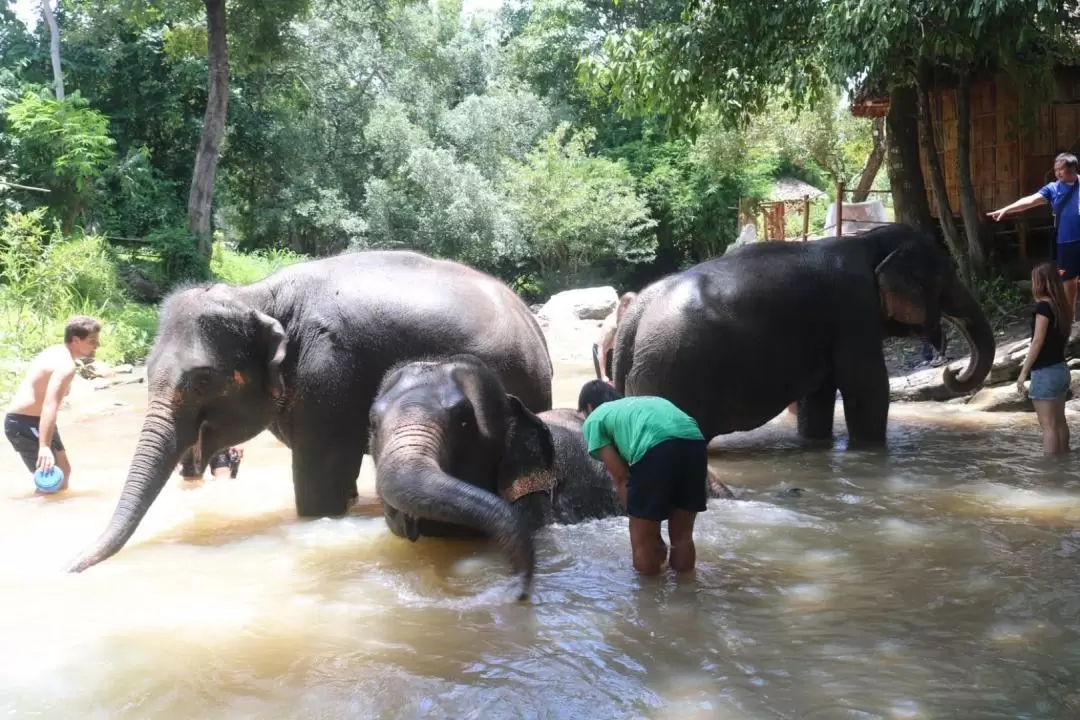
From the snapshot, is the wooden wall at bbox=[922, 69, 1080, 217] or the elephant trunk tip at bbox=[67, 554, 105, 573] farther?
the wooden wall at bbox=[922, 69, 1080, 217]

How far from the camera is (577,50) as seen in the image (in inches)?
1379

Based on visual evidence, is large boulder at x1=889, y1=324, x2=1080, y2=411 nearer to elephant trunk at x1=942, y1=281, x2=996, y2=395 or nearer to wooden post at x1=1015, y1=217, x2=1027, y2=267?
elephant trunk at x1=942, y1=281, x2=996, y2=395

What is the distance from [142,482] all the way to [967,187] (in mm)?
11192

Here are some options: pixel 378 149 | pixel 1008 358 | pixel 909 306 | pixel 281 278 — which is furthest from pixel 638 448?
pixel 378 149

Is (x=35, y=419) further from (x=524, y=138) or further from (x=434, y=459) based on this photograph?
(x=524, y=138)

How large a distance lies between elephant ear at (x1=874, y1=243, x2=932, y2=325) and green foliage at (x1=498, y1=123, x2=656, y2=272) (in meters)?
21.0

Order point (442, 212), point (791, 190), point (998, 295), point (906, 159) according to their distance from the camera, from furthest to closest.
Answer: point (791, 190)
point (442, 212)
point (906, 159)
point (998, 295)

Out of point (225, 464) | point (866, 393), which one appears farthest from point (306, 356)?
point (866, 393)

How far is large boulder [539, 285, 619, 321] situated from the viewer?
23.4m

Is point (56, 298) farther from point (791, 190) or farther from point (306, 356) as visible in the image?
point (791, 190)

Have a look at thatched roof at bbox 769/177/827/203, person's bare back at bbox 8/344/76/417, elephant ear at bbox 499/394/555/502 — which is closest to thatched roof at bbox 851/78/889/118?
elephant ear at bbox 499/394/555/502

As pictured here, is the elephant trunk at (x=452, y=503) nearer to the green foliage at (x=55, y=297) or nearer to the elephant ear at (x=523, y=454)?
the elephant ear at (x=523, y=454)

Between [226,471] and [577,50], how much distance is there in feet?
98.6

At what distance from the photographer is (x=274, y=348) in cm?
550
